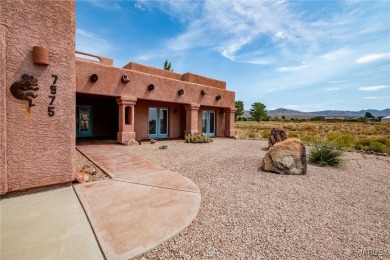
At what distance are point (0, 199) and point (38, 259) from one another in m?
2.44

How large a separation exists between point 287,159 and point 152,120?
10.4m

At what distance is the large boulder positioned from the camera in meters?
6.37

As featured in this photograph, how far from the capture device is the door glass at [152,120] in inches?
561

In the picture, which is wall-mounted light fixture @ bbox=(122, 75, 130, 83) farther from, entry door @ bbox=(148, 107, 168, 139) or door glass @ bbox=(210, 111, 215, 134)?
door glass @ bbox=(210, 111, 215, 134)

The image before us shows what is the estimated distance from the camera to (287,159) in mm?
6422

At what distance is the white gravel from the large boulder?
10.9 inches

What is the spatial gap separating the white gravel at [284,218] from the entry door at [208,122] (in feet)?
36.6

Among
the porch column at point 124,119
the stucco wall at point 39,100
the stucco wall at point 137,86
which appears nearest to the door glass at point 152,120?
the stucco wall at point 137,86

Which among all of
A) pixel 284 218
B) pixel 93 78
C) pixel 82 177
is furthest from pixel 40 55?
pixel 93 78

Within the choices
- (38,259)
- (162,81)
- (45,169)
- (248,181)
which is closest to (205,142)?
(162,81)

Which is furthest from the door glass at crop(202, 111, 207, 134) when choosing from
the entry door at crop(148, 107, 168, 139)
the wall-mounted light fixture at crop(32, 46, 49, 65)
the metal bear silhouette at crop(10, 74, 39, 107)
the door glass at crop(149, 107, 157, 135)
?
the metal bear silhouette at crop(10, 74, 39, 107)

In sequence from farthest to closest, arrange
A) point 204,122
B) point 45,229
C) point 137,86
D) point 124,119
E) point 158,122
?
1. point 204,122
2. point 158,122
3. point 137,86
4. point 124,119
5. point 45,229

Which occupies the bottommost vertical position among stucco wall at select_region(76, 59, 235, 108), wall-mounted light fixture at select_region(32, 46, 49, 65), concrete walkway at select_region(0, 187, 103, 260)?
concrete walkway at select_region(0, 187, 103, 260)

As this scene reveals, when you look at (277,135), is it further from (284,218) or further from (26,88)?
(26,88)
